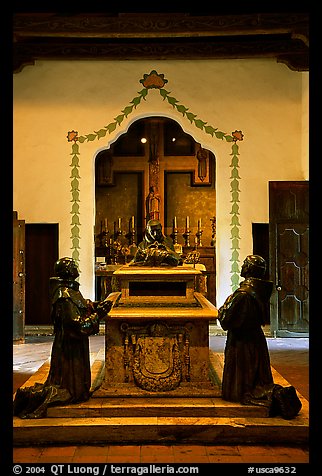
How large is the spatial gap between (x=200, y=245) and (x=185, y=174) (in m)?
1.43

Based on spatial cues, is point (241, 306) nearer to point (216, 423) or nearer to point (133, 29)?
point (216, 423)

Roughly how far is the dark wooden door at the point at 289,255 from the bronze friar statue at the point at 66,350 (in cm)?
445

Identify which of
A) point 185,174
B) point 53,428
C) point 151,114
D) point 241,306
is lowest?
point 53,428

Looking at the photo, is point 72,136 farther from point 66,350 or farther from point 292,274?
point 66,350

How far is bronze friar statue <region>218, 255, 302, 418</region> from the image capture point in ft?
13.9

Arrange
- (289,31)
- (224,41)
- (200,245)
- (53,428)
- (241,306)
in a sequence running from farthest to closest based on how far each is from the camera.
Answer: (200,245) → (224,41) → (289,31) → (241,306) → (53,428)

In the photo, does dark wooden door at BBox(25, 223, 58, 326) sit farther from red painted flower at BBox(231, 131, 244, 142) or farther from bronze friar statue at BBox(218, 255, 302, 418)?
bronze friar statue at BBox(218, 255, 302, 418)

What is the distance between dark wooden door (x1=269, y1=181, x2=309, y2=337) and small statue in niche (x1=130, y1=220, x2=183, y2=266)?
8.98ft

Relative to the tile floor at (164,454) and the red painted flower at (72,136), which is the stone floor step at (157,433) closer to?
the tile floor at (164,454)

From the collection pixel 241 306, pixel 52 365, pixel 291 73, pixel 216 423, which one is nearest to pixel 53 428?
pixel 52 365

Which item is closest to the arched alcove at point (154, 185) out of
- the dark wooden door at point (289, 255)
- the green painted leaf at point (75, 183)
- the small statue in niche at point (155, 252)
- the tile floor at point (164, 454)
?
the green painted leaf at point (75, 183)

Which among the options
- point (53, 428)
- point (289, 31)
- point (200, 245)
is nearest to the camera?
point (53, 428)

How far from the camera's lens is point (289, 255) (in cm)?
831

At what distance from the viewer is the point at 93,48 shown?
8.35 metres
